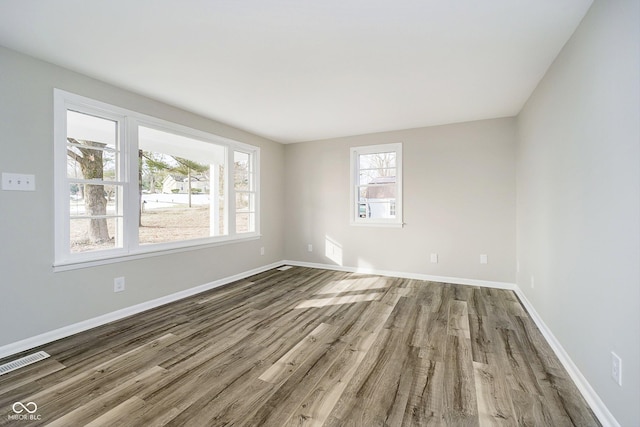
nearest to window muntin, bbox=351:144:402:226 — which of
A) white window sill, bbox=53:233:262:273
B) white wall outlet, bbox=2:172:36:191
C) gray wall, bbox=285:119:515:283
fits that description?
gray wall, bbox=285:119:515:283

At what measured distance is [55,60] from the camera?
243 centimetres

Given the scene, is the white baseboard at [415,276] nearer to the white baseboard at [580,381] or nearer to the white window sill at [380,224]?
the white window sill at [380,224]

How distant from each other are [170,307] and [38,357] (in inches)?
46.0

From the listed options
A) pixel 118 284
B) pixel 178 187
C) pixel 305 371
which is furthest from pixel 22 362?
pixel 178 187

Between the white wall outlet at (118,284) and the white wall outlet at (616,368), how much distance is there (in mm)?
3893

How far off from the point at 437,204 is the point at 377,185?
102 centimetres

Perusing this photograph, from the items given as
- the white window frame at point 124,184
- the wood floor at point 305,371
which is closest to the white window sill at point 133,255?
the white window frame at point 124,184

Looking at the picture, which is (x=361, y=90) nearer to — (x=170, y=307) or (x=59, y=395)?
(x=170, y=307)

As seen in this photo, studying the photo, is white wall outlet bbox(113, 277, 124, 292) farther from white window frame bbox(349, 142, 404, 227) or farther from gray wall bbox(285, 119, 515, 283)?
white window frame bbox(349, 142, 404, 227)

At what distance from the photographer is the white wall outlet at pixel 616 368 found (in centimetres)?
141

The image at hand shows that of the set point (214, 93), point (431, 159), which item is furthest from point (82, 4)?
point (431, 159)

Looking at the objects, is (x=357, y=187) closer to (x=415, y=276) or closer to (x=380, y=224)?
(x=380, y=224)

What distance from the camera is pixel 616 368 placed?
1445 mm

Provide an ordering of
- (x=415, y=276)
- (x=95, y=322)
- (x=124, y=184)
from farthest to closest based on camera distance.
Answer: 1. (x=415, y=276)
2. (x=124, y=184)
3. (x=95, y=322)
